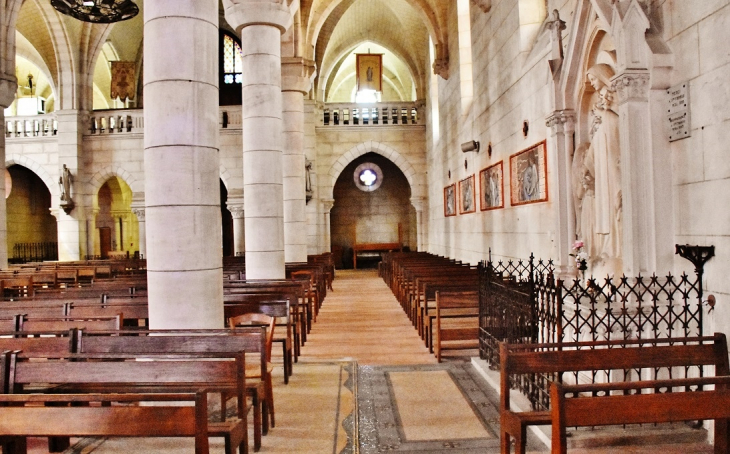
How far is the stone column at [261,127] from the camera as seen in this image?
10070mm

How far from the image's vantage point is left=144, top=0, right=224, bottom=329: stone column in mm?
5047

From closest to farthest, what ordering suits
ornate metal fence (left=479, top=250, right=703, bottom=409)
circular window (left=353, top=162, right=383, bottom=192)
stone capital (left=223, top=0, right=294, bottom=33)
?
ornate metal fence (left=479, top=250, right=703, bottom=409) < stone capital (left=223, top=0, right=294, bottom=33) < circular window (left=353, top=162, right=383, bottom=192)

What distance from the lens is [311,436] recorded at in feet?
14.8

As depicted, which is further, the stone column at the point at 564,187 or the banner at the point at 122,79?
the banner at the point at 122,79

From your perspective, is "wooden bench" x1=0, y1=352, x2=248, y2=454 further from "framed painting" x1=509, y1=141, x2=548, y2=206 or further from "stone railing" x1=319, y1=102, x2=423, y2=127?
"stone railing" x1=319, y1=102, x2=423, y2=127

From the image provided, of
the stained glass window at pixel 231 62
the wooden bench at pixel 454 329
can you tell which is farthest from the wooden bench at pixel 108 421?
the stained glass window at pixel 231 62

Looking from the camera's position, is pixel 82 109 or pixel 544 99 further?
pixel 82 109

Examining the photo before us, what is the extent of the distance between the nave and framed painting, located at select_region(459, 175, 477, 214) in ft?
11.1

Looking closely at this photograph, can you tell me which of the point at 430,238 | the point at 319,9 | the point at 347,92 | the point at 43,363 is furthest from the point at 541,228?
the point at 347,92

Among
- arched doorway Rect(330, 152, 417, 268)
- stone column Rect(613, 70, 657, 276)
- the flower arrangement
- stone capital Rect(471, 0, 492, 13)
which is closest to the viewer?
stone column Rect(613, 70, 657, 276)

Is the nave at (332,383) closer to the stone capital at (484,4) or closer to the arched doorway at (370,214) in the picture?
the stone capital at (484,4)

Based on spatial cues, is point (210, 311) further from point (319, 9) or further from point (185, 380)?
point (319, 9)

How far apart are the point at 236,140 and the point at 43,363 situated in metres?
17.6

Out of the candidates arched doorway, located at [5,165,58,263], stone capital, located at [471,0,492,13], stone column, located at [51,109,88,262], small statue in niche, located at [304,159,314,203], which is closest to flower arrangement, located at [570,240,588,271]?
stone capital, located at [471,0,492,13]
